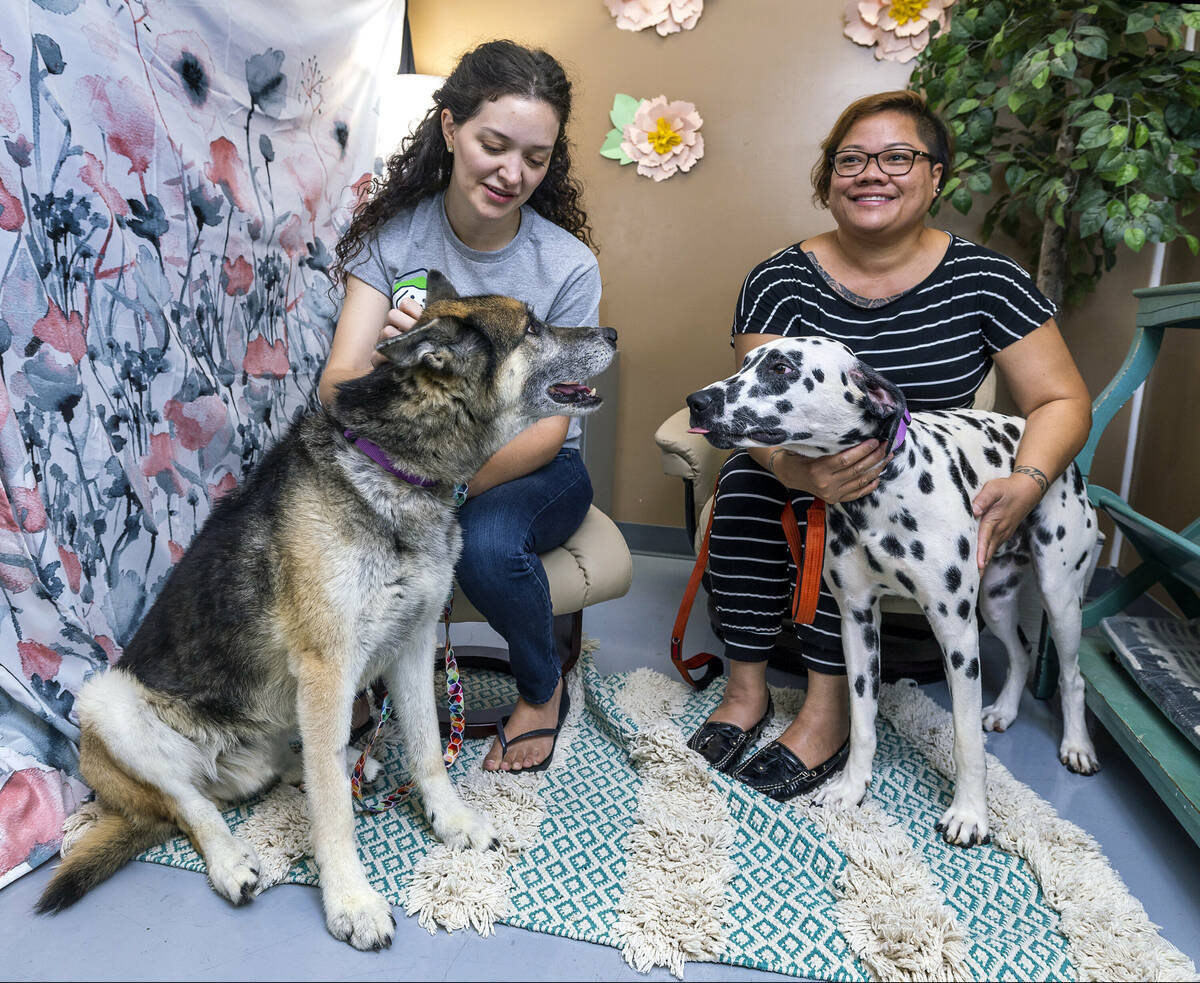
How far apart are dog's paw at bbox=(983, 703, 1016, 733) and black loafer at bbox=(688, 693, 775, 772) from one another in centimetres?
65

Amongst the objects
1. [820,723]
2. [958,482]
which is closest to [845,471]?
[958,482]

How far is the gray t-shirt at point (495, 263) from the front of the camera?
198 centimetres

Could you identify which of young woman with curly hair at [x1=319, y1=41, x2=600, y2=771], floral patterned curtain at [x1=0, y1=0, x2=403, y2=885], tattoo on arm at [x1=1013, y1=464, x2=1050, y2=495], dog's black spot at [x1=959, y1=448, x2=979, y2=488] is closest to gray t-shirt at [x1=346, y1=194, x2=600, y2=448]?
young woman with curly hair at [x1=319, y1=41, x2=600, y2=771]

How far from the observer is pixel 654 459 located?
3.66 meters

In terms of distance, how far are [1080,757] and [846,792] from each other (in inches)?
26.5

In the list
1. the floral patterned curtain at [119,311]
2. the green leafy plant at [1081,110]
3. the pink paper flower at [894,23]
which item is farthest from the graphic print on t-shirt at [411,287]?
the pink paper flower at [894,23]

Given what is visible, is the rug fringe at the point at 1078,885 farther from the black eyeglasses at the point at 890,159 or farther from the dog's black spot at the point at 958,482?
the black eyeglasses at the point at 890,159

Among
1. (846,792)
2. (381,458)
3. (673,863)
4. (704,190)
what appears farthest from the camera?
(704,190)

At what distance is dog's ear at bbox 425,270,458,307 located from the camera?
5.60 feet

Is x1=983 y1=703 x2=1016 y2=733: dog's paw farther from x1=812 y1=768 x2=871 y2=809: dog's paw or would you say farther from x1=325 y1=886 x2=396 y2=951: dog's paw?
x1=325 y1=886 x2=396 y2=951: dog's paw

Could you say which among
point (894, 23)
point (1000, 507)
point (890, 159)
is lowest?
point (1000, 507)

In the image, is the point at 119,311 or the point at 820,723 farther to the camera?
the point at 820,723

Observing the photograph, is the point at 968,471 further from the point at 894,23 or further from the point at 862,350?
the point at 894,23

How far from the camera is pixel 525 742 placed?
2000 millimetres
